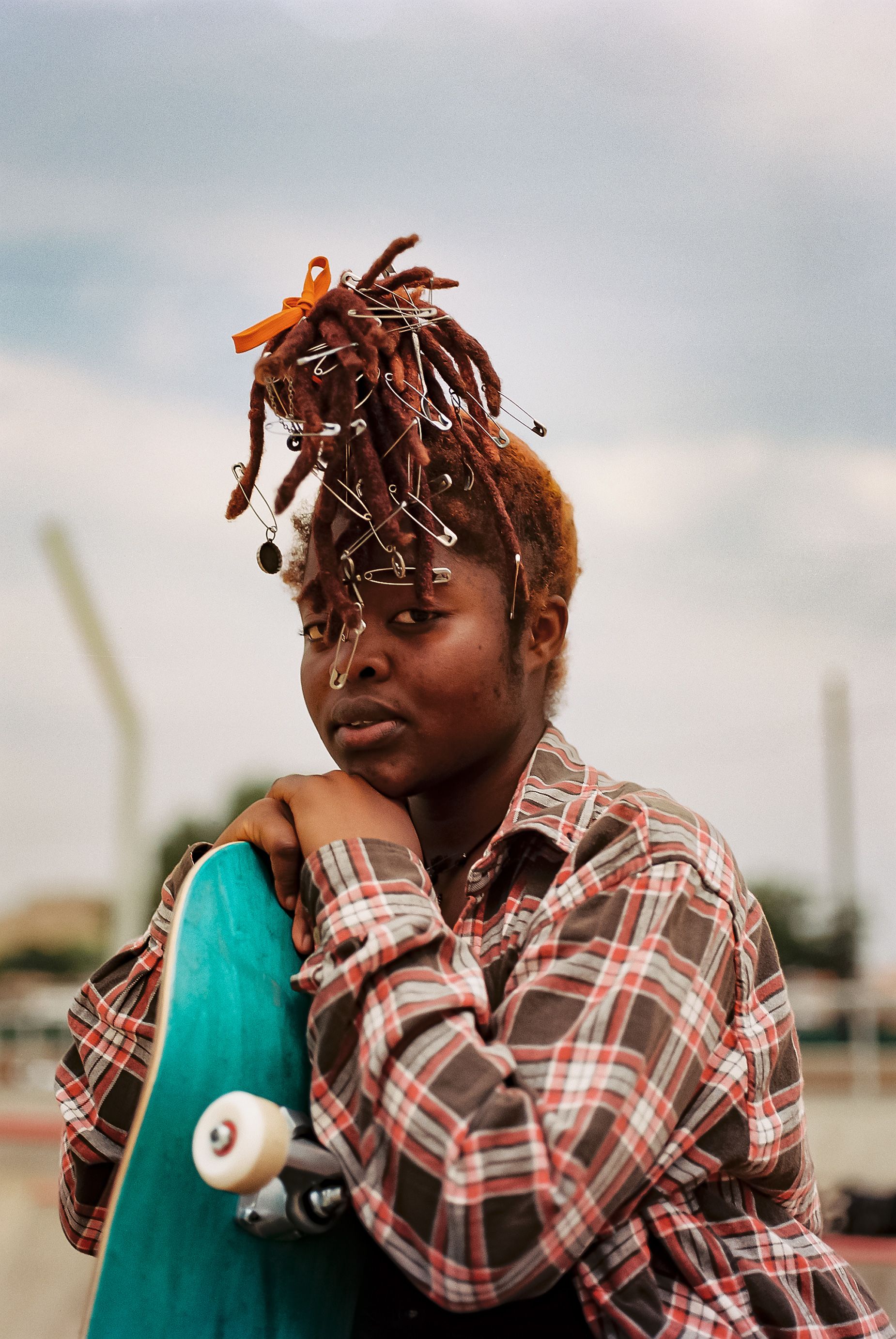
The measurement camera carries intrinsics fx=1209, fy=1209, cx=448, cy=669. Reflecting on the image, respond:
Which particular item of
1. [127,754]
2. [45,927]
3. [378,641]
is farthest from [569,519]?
[45,927]

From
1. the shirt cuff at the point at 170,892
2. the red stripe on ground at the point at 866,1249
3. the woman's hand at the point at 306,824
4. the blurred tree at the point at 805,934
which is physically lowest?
the blurred tree at the point at 805,934

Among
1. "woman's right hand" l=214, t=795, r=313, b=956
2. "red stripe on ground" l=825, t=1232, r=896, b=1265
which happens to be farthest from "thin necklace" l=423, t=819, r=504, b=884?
"red stripe on ground" l=825, t=1232, r=896, b=1265

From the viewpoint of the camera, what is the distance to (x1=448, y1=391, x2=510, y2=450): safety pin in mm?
1854

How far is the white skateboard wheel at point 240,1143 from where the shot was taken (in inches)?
50.7

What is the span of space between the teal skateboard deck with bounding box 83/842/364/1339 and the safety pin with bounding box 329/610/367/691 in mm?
273

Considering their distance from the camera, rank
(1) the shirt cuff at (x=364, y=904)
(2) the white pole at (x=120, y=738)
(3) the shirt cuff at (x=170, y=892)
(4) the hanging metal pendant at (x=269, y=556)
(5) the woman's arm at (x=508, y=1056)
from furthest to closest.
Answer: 1. (2) the white pole at (x=120, y=738)
2. (4) the hanging metal pendant at (x=269, y=556)
3. (3) the shirt cuff at (x=170, y=892)
4. (1) the shirt cuff at (x=364, y=904)
5. (5) the woman's arm at (x=508, y=1056)

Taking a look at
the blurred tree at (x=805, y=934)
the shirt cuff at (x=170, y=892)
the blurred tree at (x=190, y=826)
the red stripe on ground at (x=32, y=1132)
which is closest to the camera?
Result: the shirt cuff at (x=170, y=892)

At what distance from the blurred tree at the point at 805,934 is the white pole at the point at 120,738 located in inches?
829

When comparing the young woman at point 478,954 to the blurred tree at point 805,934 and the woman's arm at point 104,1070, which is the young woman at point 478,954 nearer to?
the woman's arm at point 104,1070

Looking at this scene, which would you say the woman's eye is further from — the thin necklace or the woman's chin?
the thin necklace

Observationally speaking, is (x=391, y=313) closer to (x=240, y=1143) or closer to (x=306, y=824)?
(x=306, y=824)

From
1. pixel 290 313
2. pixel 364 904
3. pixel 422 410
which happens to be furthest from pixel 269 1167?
pixel 290 313

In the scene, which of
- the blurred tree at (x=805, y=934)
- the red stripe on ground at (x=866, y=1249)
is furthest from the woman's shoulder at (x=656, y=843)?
the blurred tree at (x=805, y=934)

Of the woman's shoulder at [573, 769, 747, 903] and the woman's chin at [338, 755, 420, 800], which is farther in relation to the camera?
the woman's chin at [338, 755, 420, 800]
